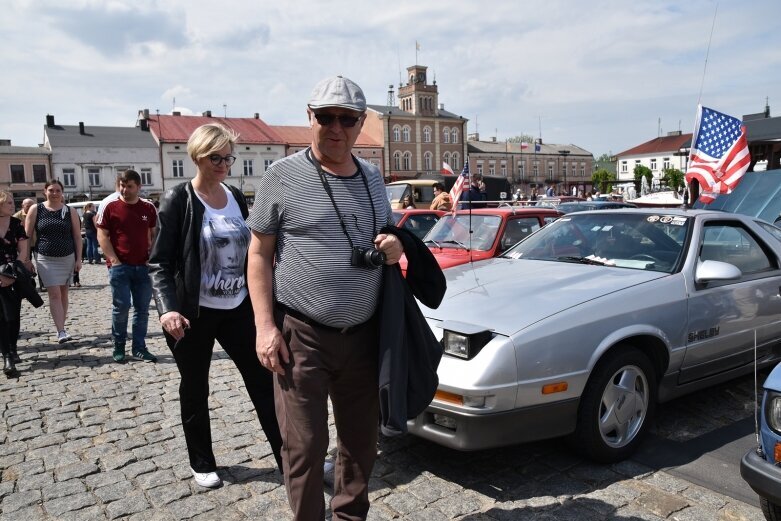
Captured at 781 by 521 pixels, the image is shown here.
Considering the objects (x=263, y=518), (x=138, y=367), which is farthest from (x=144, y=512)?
(x=138, y=367)

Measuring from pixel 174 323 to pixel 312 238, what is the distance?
124 centimetres

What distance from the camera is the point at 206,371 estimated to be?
348 cm

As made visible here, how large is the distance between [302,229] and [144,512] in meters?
1.97

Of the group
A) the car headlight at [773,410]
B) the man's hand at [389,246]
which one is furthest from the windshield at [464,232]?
the man's hand at [389,246]

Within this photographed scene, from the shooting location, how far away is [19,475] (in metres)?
3.62

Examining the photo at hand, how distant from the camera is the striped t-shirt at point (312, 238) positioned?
2.26 metres

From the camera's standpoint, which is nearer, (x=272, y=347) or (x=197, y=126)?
(x=272, y=347)

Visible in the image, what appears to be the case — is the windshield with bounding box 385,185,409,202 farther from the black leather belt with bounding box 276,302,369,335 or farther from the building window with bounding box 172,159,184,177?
the building window with bounding box 172,159,184,177

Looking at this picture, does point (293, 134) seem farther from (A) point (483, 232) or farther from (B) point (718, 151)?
(B) point (718, 151)

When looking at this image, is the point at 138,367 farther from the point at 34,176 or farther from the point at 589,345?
the point at 34,176

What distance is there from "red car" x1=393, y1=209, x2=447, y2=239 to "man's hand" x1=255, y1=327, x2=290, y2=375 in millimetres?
8240

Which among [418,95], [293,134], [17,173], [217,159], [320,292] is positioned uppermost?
[418,95]

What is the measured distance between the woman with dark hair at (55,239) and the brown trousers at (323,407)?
17.8 feet

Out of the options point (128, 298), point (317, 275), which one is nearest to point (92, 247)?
point (128, 298)
